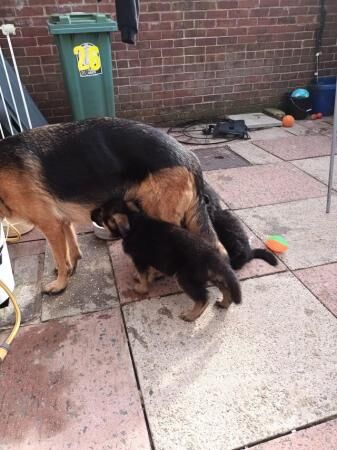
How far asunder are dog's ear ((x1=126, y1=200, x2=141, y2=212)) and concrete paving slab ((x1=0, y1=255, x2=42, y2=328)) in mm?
1019

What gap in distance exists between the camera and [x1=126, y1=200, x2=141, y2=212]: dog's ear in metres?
2.45

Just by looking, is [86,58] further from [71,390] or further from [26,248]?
[71,390]

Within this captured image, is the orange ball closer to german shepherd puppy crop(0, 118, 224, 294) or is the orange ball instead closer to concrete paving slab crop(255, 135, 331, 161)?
concrete paving slab crop(255, 135, 331, 161)

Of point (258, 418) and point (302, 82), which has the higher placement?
point (302, 82)

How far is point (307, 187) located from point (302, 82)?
12.8 ft

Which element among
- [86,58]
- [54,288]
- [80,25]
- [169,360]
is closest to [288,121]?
[86,58]

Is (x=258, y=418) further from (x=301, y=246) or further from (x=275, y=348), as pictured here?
(x=301, y=246)

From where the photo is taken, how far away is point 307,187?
13.5 feet

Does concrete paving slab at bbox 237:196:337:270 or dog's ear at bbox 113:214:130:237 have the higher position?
dog's ear at bbox 113:214:130:237

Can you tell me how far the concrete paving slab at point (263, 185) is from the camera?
3898 mm

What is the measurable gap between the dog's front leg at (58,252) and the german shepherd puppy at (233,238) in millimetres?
1162

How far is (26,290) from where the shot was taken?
272cm

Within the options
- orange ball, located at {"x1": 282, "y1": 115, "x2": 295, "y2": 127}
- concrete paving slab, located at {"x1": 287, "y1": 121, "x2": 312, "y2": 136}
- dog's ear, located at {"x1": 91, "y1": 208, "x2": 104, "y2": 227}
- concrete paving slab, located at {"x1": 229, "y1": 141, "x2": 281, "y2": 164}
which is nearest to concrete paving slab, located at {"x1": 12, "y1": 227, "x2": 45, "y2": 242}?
dog's ear, located at {"x1": 91, "y1": 208, "x2": 104, "y2": 227}

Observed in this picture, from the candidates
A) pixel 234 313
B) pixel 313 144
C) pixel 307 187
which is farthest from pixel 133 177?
pixel 313 144
